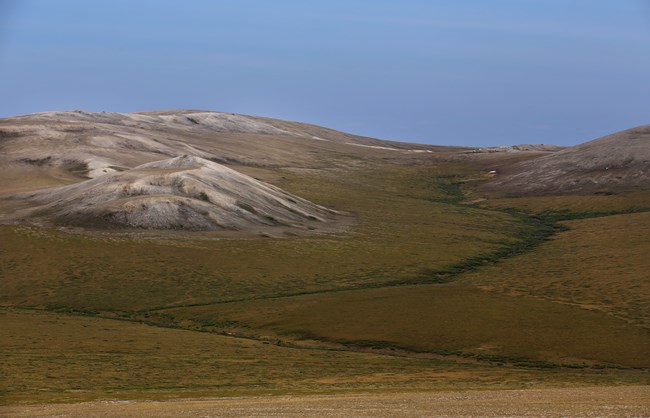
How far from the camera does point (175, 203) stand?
124500mm

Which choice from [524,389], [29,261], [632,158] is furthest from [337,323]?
[632,158]

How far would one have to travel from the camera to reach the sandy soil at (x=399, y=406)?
37.2 m

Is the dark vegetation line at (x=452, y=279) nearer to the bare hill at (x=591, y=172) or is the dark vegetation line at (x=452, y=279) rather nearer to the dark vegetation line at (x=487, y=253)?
the dark vegetation line at (x=487, y=253)

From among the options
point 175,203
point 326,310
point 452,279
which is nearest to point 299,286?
point 326,310

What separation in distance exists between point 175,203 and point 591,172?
313ft

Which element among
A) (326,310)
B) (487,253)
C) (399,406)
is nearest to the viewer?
(399,406)

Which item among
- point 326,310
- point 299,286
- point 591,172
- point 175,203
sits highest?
point 591,172

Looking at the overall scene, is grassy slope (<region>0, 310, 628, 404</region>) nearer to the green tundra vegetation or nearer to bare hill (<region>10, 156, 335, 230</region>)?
the green tundra vegetation

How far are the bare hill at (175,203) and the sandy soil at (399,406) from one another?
76.3 m

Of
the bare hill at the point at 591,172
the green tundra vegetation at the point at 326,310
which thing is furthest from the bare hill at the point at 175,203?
the bare hill at the point at 591,172

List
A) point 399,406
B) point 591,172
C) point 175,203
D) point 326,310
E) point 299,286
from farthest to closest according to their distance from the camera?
point 591,172, point 175,203, point 299,286, point 326,310, point 399,406

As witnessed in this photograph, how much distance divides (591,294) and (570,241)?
40285 mm

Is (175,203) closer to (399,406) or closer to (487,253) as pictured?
(487,253)

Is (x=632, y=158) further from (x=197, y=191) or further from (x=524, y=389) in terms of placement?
(x=524, y=389)
